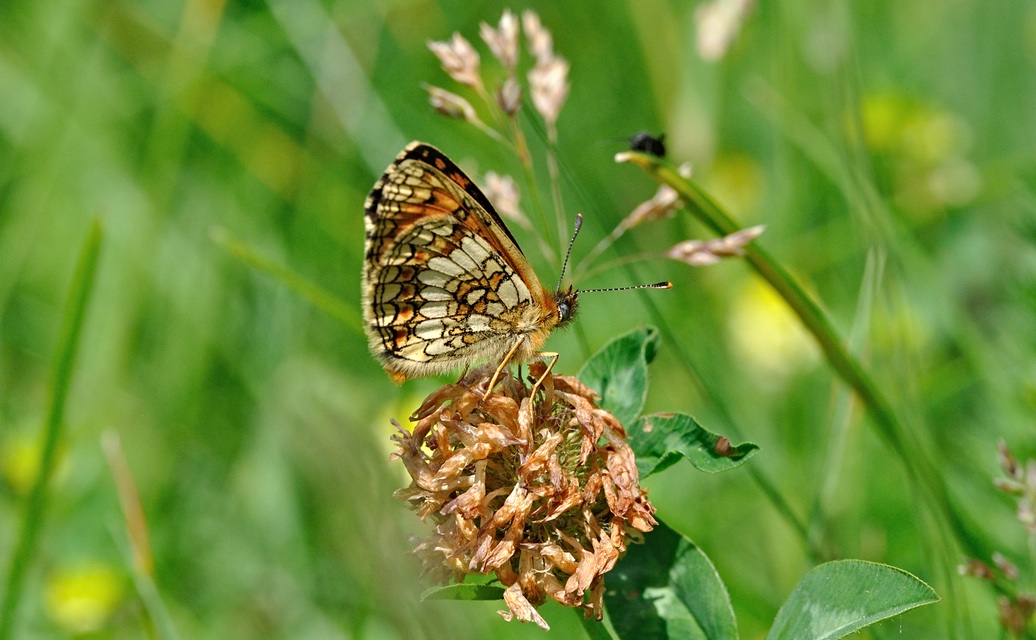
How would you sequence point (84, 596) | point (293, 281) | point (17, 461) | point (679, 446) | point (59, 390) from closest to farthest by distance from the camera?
point (679, 446)
point (59, 390)
point (293, 281)
point (84, 596)
point (17, 461)

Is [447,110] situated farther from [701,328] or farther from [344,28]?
[344,28]

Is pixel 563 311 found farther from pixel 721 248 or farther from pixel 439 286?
pixel 721 248

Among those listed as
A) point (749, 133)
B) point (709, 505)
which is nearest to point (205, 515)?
point (709, 505)

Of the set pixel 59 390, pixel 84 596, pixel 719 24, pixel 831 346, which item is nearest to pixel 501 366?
pixel 831 346

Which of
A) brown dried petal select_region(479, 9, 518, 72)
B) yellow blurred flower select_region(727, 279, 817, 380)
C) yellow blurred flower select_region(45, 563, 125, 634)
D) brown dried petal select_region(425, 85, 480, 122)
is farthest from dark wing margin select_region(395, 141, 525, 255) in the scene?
yellow blurred flower select_region(45, 563, 125, 634)

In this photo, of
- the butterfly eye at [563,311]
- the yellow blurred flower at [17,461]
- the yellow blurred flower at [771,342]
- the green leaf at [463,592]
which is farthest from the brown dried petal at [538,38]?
the yellow blurred flower at [17,461]

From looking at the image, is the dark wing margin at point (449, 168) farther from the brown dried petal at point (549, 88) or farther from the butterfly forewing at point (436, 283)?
the brown dried petal at point (549, 88)

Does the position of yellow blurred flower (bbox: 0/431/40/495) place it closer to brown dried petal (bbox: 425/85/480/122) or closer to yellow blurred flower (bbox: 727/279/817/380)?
brown dried petal (bbox: 425/85/480/122)
